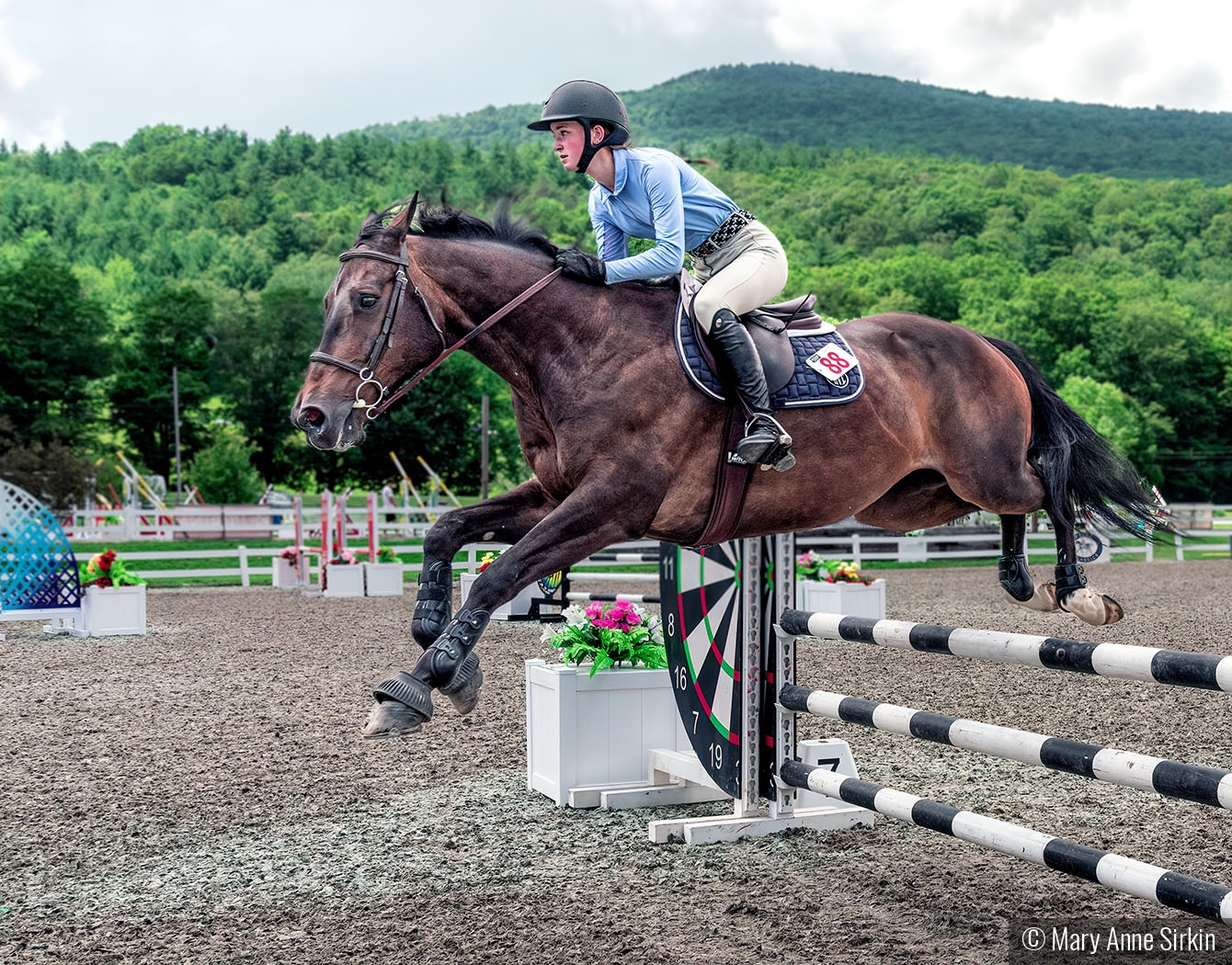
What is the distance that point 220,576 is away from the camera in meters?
24.4

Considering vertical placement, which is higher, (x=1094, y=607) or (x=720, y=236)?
(x=720, y=236)

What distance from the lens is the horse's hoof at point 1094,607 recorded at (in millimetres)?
4484

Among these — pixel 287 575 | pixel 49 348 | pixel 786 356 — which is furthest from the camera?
pixel 49 348

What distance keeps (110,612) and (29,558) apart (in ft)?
3.84

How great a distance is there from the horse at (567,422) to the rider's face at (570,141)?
0.36 metres

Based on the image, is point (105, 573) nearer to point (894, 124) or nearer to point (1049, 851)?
Result: point (1049, 851)

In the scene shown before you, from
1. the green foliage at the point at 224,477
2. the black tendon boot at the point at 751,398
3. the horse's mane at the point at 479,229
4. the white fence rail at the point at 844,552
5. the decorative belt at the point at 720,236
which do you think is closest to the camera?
the black tendon boot at the point at 751,398

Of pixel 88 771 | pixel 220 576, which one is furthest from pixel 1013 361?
pixel 220 576

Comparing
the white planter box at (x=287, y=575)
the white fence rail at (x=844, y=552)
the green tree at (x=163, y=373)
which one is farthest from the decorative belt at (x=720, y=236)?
the green tree at (x=163, y=373)

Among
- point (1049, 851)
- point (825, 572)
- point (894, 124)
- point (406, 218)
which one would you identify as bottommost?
point (1049, 851)

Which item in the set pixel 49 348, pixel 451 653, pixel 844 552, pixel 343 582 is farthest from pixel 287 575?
pixel 49 348

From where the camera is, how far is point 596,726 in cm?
626

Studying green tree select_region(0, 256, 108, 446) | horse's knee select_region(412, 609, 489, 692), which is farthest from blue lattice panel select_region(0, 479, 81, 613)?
green tree select_region(0, 256, 108, 446)

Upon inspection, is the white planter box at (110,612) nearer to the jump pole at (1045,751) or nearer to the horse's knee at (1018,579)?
the jump pole at (1045,751)
